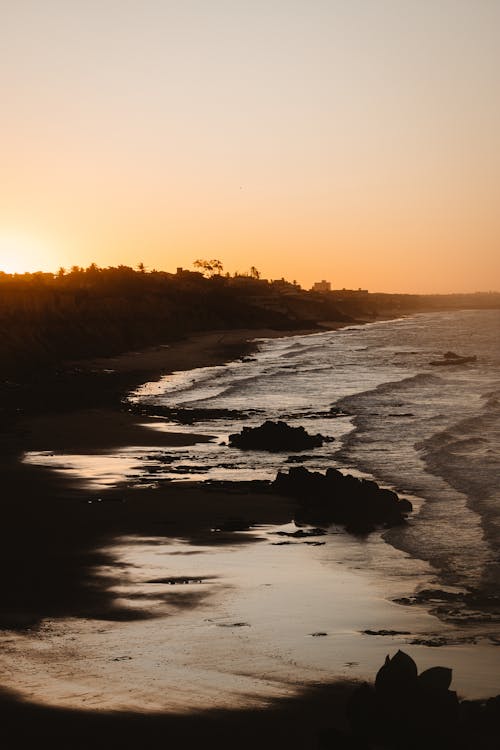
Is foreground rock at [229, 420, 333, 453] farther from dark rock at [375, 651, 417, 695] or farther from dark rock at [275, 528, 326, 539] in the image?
dark rock at [375, 651, 417, 695]

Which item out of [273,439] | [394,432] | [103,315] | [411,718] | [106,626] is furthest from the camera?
[103,315]

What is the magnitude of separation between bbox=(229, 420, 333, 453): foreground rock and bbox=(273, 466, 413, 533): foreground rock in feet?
27.8

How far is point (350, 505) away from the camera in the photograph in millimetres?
18828

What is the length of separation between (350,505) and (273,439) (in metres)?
10.3

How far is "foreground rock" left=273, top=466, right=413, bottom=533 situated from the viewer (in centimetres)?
1848

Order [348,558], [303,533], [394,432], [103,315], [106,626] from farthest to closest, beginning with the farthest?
[103,315]
[394,432]
[303,533]
[348,558]
[106,626]

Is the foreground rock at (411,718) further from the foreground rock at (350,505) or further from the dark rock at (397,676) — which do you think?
the foreground rock at (350,505)

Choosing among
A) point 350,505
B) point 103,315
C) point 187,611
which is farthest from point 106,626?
point 103,315

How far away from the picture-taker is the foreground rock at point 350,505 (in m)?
18.5

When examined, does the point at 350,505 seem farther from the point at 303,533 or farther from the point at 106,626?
the point at 106,626

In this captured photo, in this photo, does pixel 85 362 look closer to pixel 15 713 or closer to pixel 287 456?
pixel 287 456

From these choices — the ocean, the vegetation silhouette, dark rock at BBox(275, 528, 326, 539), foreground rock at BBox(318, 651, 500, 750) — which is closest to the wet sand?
dark rock at BBox(275, 528, 326, 539)

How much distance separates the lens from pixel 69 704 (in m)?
8.73

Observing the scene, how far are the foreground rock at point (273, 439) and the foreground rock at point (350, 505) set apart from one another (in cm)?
848
